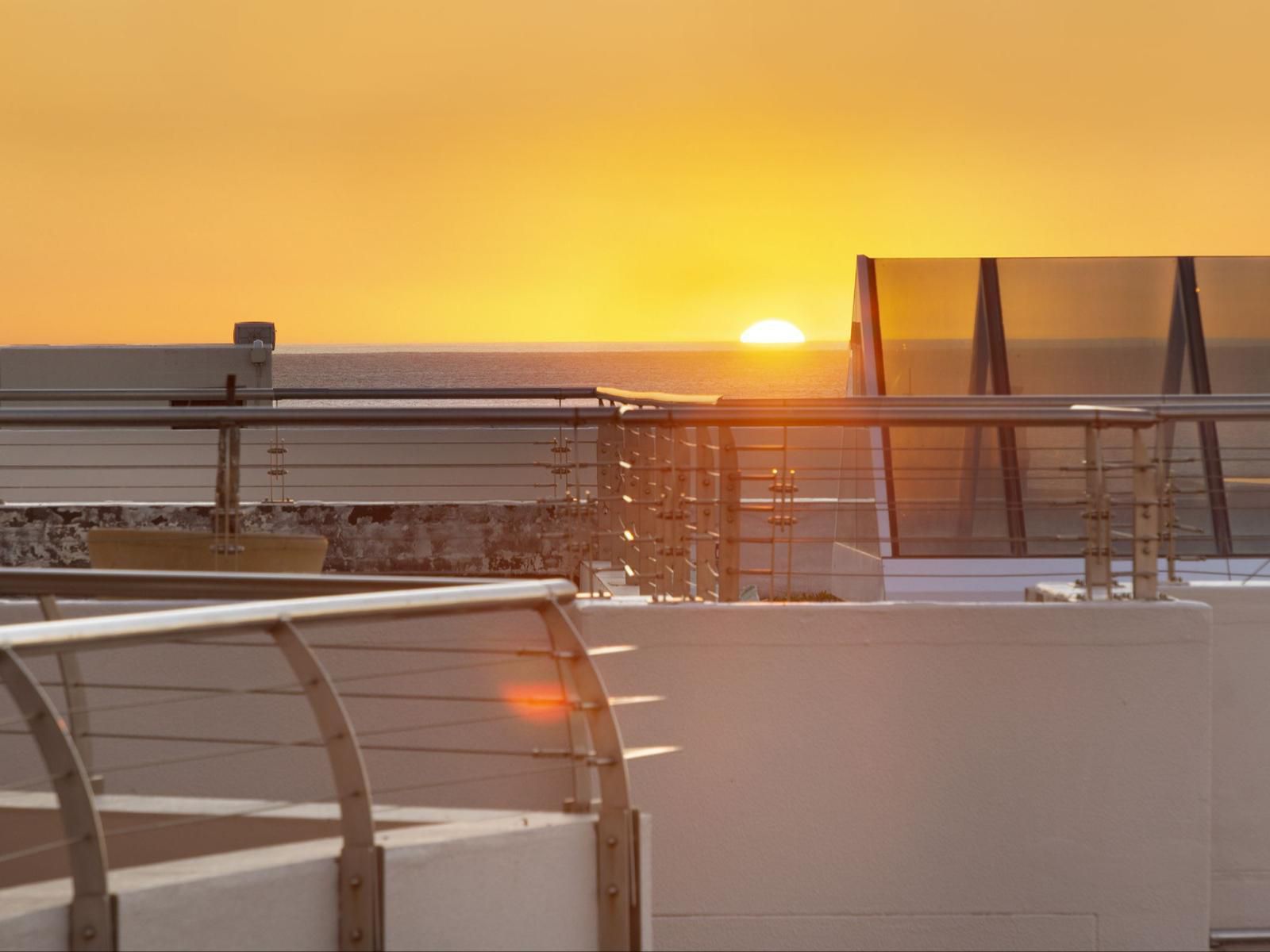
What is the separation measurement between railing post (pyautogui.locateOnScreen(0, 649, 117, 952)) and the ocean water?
43.0 metres

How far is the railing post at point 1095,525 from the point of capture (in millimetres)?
5957

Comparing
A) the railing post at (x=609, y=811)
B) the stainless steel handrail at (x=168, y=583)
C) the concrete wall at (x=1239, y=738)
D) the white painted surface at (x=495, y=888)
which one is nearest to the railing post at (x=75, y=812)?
the white painted surface at (x=495, y=888)

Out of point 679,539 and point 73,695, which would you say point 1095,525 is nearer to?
point 679,539

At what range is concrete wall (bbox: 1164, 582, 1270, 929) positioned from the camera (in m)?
6.58

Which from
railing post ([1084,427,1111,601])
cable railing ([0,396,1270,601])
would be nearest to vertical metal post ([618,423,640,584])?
cable railing ([0,396,1270,601])

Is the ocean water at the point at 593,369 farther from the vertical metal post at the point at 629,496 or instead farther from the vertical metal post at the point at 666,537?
the vertical metal post at the point at 666,537

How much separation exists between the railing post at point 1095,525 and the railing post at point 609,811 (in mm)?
2591

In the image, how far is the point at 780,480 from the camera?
599cm

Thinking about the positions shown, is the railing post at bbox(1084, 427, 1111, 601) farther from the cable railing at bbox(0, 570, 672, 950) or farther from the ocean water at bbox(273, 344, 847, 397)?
the ocean water at bbox(273, 344, 847, 397)

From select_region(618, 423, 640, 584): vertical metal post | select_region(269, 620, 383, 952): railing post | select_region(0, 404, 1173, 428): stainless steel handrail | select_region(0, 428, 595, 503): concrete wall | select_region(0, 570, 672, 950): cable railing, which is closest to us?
select_region(0, 570, 672, 950): cable railing

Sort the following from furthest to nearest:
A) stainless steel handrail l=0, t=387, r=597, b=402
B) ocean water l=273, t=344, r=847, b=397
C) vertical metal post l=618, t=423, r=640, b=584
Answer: ocean water l=273, t=344, r=847, b=397 < stainless steel handrail l=0, t=387, r=597, b=402 < vertical metal post l=618, t=423, r=640, b=584

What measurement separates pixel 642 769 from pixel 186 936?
248 centimetres

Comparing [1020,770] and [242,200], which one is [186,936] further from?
[242,200]

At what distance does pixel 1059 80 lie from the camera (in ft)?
56.4
